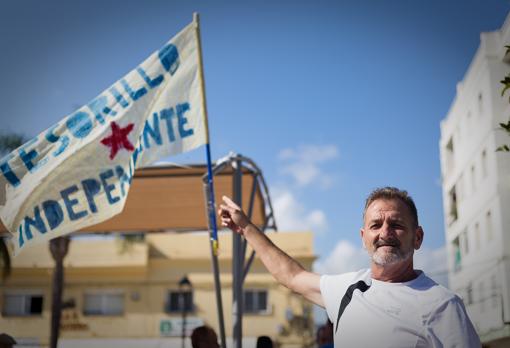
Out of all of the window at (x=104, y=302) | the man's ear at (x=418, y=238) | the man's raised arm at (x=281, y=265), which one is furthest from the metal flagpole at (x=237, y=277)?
the window at (x=104, y=302)

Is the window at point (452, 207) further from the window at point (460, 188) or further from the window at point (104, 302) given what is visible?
the window at point (104, 302)

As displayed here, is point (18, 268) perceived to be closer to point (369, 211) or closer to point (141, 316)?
point (141, 316)

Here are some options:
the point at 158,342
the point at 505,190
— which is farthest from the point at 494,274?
the point at 158,342

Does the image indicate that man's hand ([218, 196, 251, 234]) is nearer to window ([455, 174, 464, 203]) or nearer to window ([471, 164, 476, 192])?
window ([471, 164, 476, 192])

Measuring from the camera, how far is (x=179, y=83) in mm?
8023

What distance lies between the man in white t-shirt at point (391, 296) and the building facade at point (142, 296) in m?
32.7

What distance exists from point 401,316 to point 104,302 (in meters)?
35.4

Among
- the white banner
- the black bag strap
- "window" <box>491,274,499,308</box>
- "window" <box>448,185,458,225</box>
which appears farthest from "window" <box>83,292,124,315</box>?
the black bag strap

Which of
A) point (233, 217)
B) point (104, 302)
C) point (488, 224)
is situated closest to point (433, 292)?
point (233, 217)

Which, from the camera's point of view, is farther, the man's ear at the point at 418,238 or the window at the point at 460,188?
the window at the point at 460,188

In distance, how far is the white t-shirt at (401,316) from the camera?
2.78 meters

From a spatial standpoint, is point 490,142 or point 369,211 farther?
point 490,142

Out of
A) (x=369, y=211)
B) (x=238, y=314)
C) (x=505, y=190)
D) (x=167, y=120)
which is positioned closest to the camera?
(x=369, y=211)

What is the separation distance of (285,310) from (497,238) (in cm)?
1095
